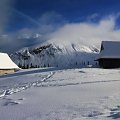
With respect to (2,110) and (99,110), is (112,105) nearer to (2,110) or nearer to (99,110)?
(99,110)

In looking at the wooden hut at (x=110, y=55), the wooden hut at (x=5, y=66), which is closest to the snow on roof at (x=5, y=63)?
the wooden hut at (x=5, y=66)

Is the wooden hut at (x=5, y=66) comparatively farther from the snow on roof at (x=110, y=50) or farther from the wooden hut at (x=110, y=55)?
the snow on roof at (x=110, y=50)

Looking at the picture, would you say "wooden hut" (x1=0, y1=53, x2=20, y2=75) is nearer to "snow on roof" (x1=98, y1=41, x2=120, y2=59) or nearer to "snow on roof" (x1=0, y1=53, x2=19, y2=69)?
"snow on roof" (x1=0, y1=53, x2=19, y2=69)

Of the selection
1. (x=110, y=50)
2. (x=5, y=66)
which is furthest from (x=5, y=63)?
(x=110, y=50)

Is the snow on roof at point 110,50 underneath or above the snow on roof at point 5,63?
above

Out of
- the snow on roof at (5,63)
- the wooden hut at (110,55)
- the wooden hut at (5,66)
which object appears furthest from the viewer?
the snow on roof at (5,63)

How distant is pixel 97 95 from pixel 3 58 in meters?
60.5

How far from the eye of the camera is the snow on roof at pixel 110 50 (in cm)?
6529

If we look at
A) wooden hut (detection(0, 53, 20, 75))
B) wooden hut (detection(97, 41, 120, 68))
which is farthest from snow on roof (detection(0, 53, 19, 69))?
wooden hut (detection(97, 41, 120, 68))

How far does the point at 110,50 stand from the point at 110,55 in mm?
2387

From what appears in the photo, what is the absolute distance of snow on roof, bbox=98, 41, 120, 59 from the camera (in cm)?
6529

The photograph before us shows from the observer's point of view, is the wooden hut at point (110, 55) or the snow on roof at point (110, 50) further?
the snow on roof at point (110, 50)

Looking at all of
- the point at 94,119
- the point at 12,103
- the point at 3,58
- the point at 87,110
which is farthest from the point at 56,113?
the point at 3,58

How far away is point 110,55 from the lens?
65.2 meters
